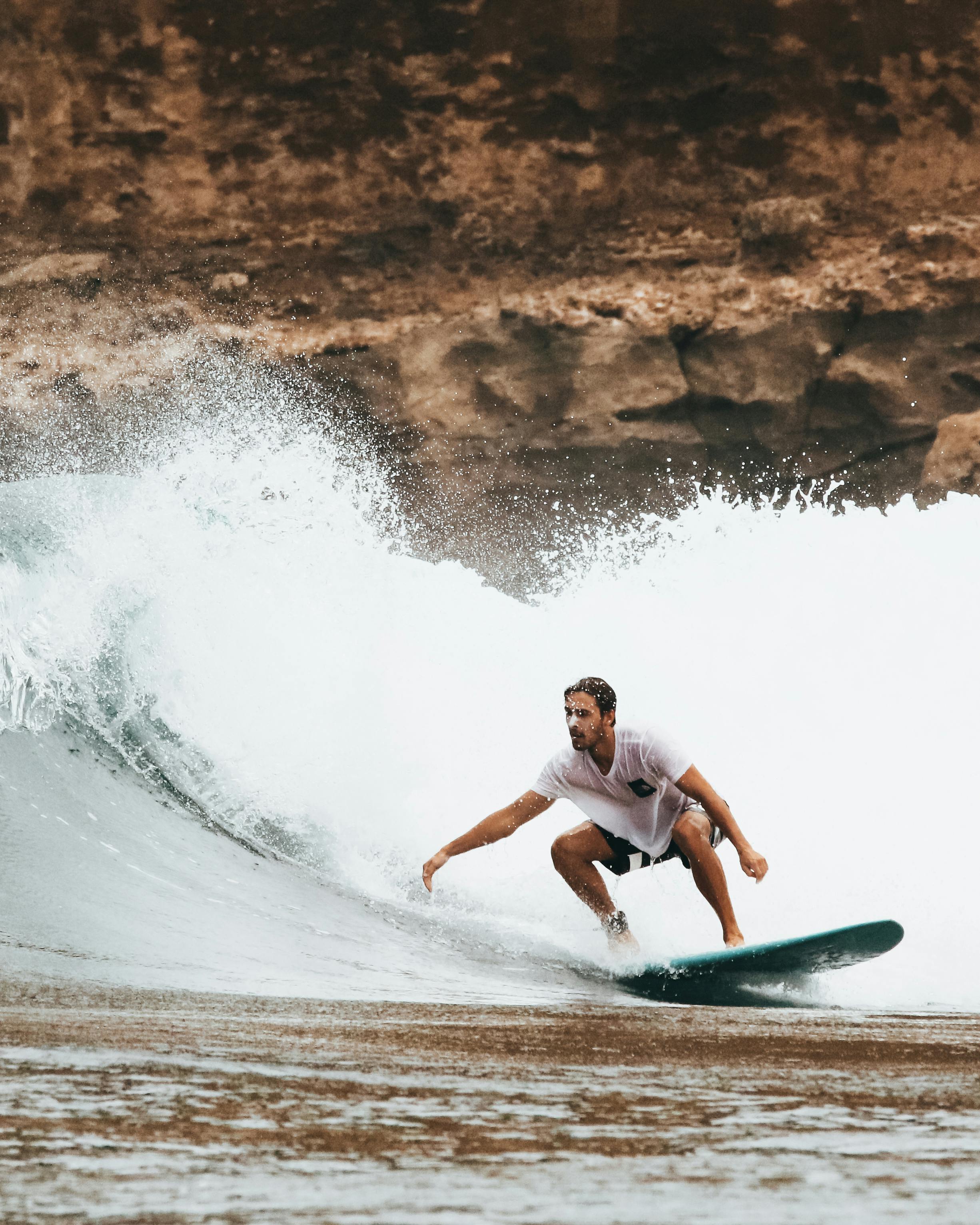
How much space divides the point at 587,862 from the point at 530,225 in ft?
25.4

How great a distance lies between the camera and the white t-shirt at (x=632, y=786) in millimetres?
4121

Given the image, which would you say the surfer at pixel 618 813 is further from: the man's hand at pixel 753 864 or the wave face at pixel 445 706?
the wave face at pixel 445 706

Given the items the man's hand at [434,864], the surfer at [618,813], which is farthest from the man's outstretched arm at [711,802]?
the man's hand at [434,864]

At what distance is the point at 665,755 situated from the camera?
13.5 ft

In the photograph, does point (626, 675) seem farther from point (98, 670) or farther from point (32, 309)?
point (32, 309)

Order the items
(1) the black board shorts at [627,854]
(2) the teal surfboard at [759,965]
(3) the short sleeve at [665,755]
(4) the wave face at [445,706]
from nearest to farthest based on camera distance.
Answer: (2) the teal surfboard at [759,965] < (3) the short sleeve at [665,755] < (1) the black board shorts at [627,854] < (4) the wave face at [445,706]

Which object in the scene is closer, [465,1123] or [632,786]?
[465,1123]

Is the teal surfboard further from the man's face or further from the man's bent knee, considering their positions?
the man's face

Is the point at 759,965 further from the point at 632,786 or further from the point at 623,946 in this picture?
the point at 632,786

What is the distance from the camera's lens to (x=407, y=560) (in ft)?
32.1

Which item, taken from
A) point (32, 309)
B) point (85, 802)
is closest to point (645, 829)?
point (85, 802)

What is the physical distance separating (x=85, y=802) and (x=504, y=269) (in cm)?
692

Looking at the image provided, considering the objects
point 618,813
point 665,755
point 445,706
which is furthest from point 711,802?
point 445,706

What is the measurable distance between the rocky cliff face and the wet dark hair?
7400mm
